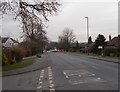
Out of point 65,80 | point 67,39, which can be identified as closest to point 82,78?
point 65,80

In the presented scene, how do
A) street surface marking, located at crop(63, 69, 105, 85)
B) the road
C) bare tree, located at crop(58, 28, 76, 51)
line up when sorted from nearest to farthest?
the road → street surface marking, located at crop(63, 69, 105, 85) → bare tree, located at crop(58, 28, 76, 51)

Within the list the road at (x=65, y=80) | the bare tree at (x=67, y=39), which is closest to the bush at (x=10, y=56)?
the road at (x=65, y=80)

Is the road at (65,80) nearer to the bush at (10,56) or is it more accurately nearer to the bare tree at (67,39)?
the bush at (10,56)

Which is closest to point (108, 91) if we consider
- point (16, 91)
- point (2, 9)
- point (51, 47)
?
point (16, 91)

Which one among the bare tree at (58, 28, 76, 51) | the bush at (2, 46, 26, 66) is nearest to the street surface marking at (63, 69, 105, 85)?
the bush at (2, 46, 26, 66)

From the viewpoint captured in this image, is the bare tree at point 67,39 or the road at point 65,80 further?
the bare tree at point 67,39

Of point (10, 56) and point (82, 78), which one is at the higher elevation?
point (10, 56)

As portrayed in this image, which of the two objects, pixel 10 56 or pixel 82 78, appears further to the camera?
pixel 10 56

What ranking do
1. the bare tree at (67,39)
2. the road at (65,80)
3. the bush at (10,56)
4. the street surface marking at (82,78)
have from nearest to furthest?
the road at (65,80) < the street surface marking at (82,78) < the bush at (10,56) < the bare tree at (67,39)

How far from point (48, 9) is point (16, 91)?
18023 millimetres

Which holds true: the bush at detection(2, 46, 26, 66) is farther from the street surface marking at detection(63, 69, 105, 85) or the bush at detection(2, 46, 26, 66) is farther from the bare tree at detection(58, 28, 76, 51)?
the bare tree at detection(58, 28, 76, 51)

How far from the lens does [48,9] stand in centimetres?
2939

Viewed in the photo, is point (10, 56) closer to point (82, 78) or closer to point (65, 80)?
point (82, 78)

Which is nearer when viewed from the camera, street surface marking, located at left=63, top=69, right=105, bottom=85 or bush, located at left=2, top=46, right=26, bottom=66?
street surface marking, located at left=63, top=69, right=105, bottom=85
